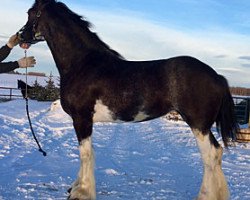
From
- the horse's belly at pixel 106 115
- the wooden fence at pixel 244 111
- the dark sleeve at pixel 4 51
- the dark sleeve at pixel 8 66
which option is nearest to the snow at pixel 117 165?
the horse's belly at pixel 106 115

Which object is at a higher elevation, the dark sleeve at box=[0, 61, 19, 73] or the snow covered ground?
the dark sleeve at box=[0, 61, 19, 73]

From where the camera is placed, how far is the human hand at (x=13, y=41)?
5.79 metres

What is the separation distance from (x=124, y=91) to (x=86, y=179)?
119 centimetres

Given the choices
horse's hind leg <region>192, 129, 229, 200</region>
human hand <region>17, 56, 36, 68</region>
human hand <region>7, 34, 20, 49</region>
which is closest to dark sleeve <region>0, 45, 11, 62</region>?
human hand <region>7, 34, 20, 49</region>

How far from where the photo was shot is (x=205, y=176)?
468 cm

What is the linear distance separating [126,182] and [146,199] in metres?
0.87

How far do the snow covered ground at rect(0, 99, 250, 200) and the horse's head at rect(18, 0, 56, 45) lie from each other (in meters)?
2.01

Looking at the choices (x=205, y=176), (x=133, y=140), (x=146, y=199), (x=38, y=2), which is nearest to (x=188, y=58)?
(x=205, y=176)

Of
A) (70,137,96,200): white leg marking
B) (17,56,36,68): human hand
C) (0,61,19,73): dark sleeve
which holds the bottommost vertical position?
(70,137,96,200): white leg marking

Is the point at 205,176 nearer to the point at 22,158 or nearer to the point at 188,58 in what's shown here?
the point at 188,58

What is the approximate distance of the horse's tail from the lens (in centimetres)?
484

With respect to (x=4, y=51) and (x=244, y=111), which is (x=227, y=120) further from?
(x=244, y=111)

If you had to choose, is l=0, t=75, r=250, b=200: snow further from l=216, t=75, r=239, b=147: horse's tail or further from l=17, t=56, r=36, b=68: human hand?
l=17, t=56, r=36, b=68: human hand

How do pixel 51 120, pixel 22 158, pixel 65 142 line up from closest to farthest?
pixel 22 158
pixel 65 142
pixel 51 120
